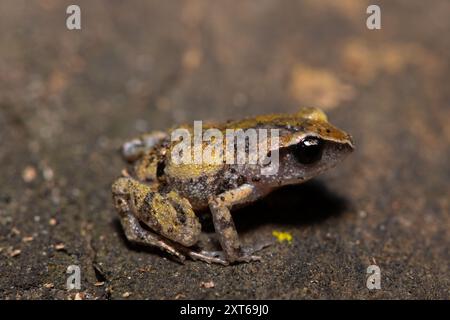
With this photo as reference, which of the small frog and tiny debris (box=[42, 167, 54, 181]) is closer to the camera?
the small frog

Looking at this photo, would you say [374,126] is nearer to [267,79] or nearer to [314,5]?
[267,79]

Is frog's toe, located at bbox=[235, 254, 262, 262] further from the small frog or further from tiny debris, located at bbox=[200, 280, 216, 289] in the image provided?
tiny debris, located at bbox=[200, 280, 216, 289]

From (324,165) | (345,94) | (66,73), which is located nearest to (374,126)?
(345,94)

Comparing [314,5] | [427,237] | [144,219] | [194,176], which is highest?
[314,5]

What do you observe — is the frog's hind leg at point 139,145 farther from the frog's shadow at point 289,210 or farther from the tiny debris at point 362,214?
the tiny debris at point 362,214

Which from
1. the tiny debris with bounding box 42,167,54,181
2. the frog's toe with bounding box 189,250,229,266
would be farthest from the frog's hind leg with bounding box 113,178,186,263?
the tiny debris with bounding box 42,167,54,181

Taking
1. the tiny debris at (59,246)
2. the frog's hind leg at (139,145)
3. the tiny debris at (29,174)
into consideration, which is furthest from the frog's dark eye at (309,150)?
the tiny debris at (29,174)
